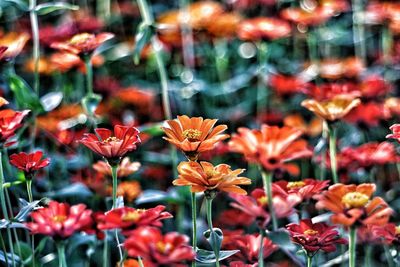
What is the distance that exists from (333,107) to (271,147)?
500 mm

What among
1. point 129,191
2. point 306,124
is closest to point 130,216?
point 129,191

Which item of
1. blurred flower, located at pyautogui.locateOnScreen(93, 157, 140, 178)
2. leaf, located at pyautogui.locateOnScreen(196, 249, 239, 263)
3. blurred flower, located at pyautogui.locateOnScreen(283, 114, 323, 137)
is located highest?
blurred flower, located at pyautogui.locateOnScreen(93, 157, 140, 178)

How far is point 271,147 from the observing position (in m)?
1.04

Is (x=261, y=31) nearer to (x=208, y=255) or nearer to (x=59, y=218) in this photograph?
(x=208, y=255)

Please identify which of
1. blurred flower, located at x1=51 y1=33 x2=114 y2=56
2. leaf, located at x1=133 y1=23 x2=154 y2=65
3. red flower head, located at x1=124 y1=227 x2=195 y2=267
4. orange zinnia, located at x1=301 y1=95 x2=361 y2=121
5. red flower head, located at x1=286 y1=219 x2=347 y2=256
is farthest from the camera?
leaf, located at x1=133 y1=23 x2=154 y2=65

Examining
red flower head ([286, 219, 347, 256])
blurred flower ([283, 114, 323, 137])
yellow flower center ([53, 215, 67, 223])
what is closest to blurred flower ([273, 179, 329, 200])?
red flower head ([286, 219, 347, 256])

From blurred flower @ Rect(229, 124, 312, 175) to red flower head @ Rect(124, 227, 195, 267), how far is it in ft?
0.59

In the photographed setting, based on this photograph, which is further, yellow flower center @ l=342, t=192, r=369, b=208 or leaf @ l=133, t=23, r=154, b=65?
leaf @ l=133, t=23, r=154, b=65

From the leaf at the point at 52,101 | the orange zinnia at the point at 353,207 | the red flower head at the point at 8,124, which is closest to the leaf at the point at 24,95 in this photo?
the leaf at the point at 52,101

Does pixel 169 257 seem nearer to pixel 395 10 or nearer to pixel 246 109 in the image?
pixel 246 109

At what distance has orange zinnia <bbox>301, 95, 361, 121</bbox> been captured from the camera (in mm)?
1401

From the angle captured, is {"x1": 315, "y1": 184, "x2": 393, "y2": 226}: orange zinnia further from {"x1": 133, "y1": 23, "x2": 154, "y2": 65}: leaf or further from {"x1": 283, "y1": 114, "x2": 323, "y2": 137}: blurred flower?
{"x1": 283, "y1": 114, "x2": 323, "y2": 137}: blurred flower

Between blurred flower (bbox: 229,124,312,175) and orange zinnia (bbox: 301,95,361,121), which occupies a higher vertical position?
blurred flower (bbox: 229,124,312,175)

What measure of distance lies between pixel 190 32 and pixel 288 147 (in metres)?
1.45
